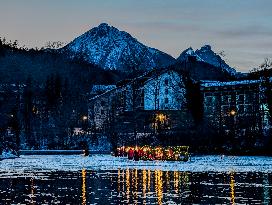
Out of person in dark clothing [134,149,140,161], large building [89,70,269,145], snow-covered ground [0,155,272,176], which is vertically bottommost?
snow-covered ground [0,155,272,176]

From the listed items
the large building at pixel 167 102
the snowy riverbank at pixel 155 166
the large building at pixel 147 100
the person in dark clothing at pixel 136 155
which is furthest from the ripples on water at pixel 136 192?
the large building at pixel 147 100

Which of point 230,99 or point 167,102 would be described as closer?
point 230,99

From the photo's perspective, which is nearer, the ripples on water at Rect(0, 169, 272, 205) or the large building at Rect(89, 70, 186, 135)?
the ripples on water at Rect(0, 169, 272, 205)

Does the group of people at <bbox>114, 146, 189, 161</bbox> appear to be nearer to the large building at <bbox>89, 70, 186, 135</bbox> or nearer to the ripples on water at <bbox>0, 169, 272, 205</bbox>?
the ripples on water at <bbox>0, 169, 272, 205</bbox>

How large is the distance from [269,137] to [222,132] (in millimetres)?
11254

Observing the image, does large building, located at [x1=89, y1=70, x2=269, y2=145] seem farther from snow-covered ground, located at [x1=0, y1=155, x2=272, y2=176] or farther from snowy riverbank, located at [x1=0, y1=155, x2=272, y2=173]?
snow-covered ground, located at [x1=0, y1=155, x2=272, y2=176]

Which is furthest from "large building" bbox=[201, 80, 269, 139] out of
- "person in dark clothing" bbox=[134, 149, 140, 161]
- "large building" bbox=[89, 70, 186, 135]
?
"person in dark clothing" bbox=[134, 149, 140, 161]

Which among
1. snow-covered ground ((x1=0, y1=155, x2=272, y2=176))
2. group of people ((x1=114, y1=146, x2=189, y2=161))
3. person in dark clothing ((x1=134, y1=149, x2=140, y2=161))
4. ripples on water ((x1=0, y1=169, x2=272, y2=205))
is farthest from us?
Answer: person in dark clothing ((x1=134, y1=149, x2=140, y2=161))

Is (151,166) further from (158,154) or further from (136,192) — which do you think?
(136,192)

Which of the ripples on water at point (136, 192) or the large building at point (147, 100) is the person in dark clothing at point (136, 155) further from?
the large building at point (147, 100)

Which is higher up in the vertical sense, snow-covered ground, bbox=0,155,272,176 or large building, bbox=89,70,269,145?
large building, bbox=89,70,269,145

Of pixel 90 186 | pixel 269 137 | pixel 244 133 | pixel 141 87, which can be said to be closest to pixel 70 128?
pixel 141 87

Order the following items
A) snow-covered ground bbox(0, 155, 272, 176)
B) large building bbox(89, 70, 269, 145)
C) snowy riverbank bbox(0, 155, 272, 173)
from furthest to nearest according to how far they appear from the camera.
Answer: large building bbox(89, 70, 269, 145)
snowy riverbank bbox(0, 155, 272, 173)
snow-covered ground bbox(0, 155, 272, 176)

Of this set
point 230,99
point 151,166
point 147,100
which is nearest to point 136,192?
point 151,166
